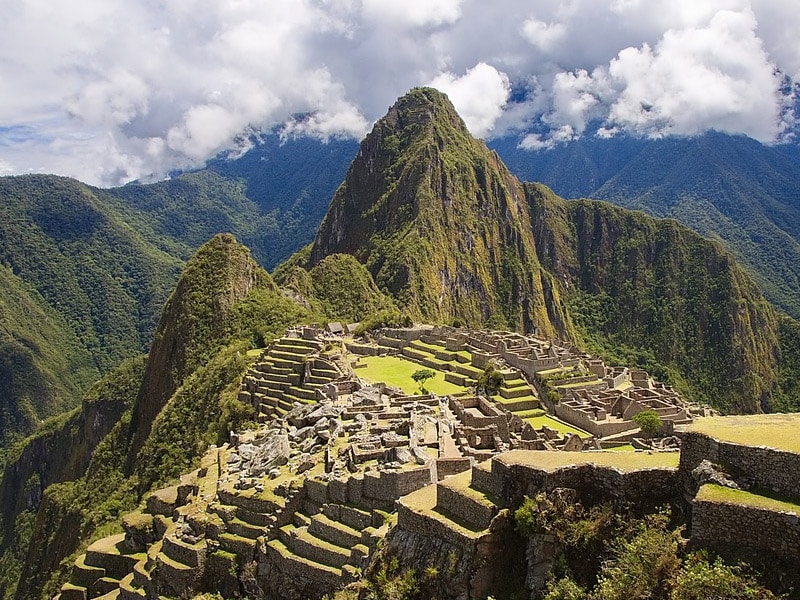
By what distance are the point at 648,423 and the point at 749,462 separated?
36372 millimetres

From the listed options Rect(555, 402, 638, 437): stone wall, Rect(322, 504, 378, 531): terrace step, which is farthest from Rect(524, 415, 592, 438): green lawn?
Rect(322, 504, 378, 531): terrace step

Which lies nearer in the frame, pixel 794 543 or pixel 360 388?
pixel 794 543

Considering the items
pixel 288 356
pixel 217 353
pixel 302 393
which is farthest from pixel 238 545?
pixel 217 353

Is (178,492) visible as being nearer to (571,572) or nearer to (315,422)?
(315,422)

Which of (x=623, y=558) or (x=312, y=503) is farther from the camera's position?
(x=312, y=503)

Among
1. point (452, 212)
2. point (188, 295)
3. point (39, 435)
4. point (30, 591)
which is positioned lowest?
point (30, 591)

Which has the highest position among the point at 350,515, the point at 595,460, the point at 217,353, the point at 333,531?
the point at 217,353

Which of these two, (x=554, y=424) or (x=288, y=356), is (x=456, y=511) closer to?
(x=554, y=424)

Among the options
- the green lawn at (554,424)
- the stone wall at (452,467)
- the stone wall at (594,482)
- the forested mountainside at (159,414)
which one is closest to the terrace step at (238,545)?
the stone wall at (452,467)

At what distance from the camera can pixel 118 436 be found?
322 ft

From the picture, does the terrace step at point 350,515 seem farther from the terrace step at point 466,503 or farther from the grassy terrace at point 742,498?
the grassy terrace at point 742,498

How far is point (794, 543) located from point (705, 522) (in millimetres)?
1307

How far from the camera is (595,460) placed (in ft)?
50.2

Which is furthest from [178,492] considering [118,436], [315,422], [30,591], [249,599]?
[118,436]
